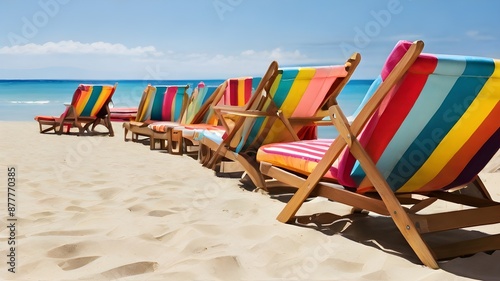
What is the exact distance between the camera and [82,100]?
979 centimetres

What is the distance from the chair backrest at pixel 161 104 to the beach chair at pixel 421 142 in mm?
6071

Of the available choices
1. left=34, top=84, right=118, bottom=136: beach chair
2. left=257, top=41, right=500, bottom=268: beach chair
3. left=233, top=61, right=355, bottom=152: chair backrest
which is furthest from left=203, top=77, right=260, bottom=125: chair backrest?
left=34, top=84, right=118, bottom=136: beach chair

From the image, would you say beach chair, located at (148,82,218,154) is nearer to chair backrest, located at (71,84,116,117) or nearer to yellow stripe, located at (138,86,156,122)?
yellow stripe, located at (138,86,156,122)

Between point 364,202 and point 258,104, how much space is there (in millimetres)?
1765

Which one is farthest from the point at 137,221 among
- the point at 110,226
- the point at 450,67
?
the point at 450,67

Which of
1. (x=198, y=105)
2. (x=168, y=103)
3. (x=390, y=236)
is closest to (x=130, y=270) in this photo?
(x=390, y=236)

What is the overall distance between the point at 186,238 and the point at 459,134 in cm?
150

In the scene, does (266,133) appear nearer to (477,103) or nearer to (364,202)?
(364,202)

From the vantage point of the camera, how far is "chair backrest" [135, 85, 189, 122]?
8.62 metres

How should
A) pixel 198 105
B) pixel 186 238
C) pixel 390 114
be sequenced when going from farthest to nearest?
pixel 198 105, pixel 186 238, pixel 390 114

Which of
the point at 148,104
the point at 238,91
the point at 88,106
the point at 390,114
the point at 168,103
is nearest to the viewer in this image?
the point at 390,114

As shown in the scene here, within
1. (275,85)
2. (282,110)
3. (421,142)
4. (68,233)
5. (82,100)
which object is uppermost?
(275,85)

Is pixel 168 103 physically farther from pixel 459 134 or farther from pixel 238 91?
pixel 459 134

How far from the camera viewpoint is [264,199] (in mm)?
3836
